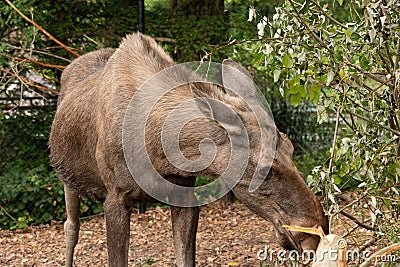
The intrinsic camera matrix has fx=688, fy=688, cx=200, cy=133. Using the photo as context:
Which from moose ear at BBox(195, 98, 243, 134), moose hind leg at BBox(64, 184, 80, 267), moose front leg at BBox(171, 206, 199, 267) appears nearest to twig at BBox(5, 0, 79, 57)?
moose hind leg at BBox(64, 184, 80, 267)

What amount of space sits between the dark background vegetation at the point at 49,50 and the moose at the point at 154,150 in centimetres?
252

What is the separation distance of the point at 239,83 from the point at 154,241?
412 cm

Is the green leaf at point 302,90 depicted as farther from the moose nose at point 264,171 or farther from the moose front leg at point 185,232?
the moose front leg at point 185,232

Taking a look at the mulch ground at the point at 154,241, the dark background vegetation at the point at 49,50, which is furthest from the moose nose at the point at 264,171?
the dark background vegetation at the point at 49,50

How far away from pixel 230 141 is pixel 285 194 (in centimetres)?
42

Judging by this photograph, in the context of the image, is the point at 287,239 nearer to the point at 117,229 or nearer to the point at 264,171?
the point at 264,171

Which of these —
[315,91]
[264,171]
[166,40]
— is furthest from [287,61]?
[166,40]

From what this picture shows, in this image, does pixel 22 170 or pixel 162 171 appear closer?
pixel 162 171

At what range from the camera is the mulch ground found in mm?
6855

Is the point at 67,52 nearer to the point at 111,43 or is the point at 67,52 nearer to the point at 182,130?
the point at 111,43

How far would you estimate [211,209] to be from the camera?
8914 millimetres

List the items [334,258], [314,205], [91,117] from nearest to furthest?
[334,258] → [314,205] → [91,117]

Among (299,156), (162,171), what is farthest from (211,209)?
(162,171)

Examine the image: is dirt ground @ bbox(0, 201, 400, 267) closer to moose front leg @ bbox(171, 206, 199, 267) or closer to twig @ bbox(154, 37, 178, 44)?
moose front leg @ bbox(171, 206, 199, 267)
